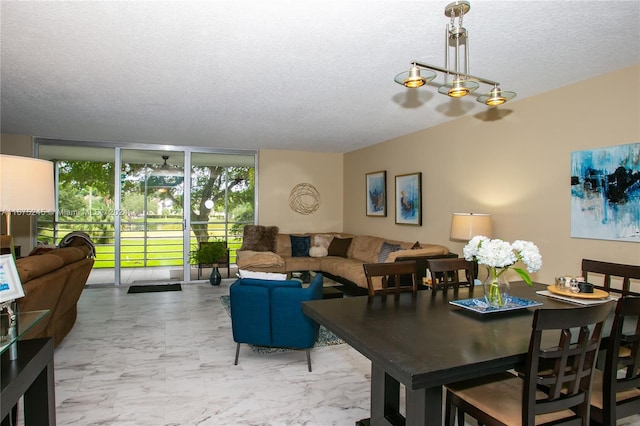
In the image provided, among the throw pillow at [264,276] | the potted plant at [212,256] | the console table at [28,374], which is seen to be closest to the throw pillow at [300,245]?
the potted plant at [212,256]

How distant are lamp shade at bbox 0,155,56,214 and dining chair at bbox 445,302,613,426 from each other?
7.41ft

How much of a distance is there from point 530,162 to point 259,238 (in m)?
4.45

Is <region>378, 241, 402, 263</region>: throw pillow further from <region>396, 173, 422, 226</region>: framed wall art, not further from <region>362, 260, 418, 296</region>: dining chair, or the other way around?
<region>362, 260, 418, 296</region>: dining chair

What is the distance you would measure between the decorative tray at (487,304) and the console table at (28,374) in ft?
6.70

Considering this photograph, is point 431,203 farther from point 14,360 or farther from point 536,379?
point 14,360

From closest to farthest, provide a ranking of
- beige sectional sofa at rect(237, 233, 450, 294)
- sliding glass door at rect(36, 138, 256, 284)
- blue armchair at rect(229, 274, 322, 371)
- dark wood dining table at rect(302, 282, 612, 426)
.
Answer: dark wood dining table at rect(302, 282, 612, 426), blue armchair at rect(229, 274, 322, 371), beige sectional sofa at rect(237, 233, 450, 294), sliding glass door at rect(36, 138, 256, 284)

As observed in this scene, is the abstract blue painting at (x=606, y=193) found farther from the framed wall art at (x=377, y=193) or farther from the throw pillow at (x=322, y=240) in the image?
the throw pillow at (x=322, y=240)

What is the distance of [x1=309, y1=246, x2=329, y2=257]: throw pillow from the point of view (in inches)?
261

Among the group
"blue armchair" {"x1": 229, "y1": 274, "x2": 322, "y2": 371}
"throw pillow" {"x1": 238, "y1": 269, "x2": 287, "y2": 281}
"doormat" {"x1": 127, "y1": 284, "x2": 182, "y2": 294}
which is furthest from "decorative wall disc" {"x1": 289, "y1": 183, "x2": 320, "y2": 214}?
"blue armchair" {"x1": 229, "y1": 274, "x2": 322, "y2": 371}

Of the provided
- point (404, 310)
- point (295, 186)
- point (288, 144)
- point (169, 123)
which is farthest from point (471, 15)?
point (295, 186)

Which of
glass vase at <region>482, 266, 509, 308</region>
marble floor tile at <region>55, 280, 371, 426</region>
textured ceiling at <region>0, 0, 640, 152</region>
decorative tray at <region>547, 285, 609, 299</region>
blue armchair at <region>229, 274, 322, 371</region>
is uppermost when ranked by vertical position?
textured ceiling at <region>0, 0, 640, 152</region>

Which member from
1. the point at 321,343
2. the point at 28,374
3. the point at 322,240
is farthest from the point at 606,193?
the point at 322,240

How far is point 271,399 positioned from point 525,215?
298 centimetres

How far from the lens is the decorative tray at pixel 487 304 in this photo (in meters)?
2.00
